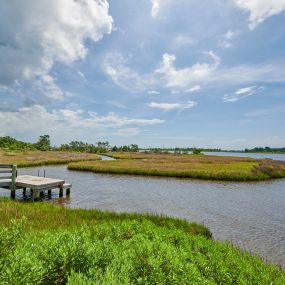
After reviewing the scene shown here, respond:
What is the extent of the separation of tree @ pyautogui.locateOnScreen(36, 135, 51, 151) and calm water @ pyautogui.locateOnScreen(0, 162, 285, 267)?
114862 mm

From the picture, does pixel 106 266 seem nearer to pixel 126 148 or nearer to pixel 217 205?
pixel 217 205

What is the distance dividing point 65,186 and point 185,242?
620 inches

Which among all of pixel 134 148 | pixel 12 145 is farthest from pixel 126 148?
pixel 12 145

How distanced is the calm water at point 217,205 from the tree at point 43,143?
115 meters

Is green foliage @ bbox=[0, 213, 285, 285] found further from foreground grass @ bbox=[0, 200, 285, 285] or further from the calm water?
the calm water

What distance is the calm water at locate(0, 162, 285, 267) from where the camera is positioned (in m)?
13.5

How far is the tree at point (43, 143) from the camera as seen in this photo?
13488cm

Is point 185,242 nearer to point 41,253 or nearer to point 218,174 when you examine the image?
point 41,253

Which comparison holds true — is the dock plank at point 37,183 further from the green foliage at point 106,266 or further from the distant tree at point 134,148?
the distant tree at point 134,148

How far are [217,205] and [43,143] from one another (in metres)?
142

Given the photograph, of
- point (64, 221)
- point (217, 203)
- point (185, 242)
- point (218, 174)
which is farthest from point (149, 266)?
point (218, 174)

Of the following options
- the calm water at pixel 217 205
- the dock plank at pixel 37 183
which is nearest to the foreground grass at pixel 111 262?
the calm water at pixel 217 205

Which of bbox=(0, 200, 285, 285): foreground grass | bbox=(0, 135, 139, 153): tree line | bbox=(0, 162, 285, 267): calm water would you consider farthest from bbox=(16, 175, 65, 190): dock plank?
bbox=(0, 135, 139, 153): tree line

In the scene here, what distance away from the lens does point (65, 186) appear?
22.5 m
